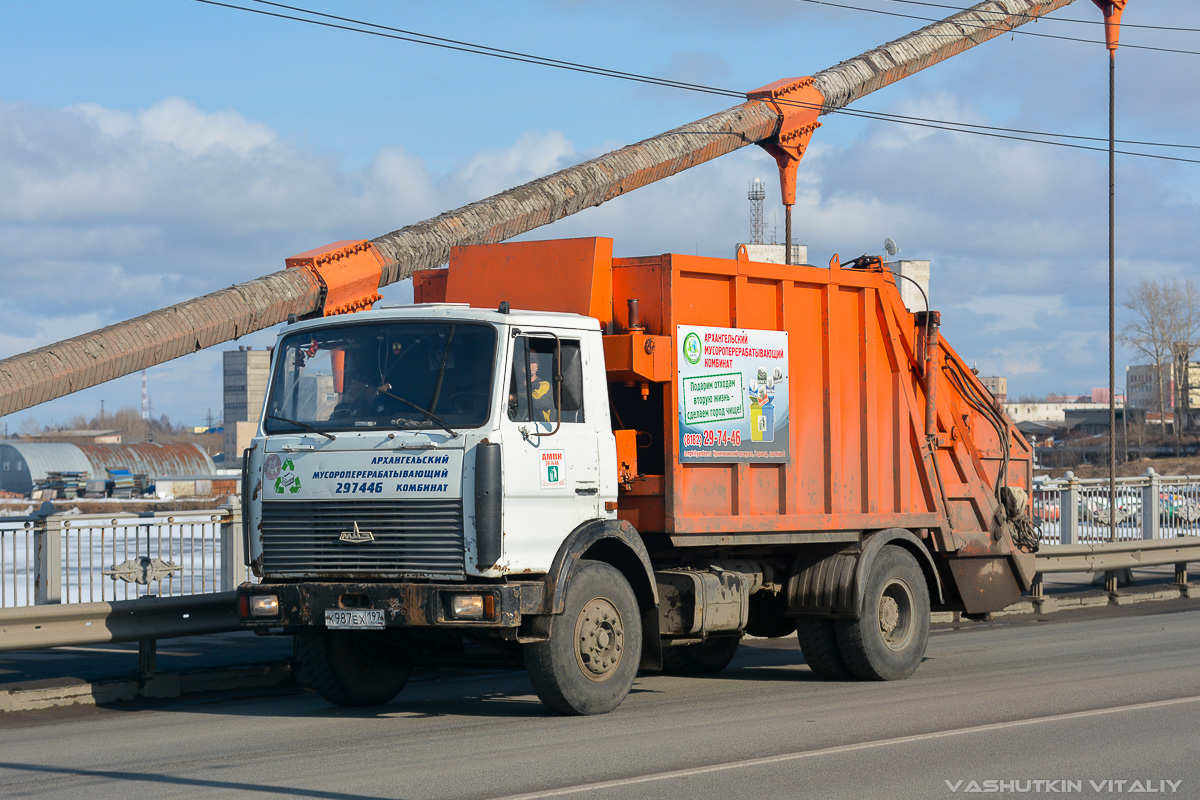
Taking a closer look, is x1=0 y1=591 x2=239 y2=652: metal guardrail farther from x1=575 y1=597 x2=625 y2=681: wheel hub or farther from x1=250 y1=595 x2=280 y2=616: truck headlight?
x1=575 y1=597 x2=625 y2=681: wheel hub

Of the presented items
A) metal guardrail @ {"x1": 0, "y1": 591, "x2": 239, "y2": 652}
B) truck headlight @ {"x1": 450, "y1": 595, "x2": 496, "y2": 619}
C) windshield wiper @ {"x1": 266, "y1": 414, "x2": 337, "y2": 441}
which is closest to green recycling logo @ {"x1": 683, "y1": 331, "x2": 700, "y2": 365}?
truck headlight @ {"x1": 450, "y1": 595, "x2": 496, "y2": 619}

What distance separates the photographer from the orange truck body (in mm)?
9281

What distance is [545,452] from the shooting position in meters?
8.36

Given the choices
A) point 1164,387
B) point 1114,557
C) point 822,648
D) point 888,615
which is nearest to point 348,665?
point 822,648

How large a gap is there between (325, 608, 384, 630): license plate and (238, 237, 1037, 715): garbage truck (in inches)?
0.7

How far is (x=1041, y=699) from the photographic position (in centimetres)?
922

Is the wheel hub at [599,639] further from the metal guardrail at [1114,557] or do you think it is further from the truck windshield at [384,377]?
the metal guardrail at [1114,557]

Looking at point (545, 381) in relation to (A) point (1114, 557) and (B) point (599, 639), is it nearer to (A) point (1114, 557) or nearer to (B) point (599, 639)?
(B) point (599, 639)

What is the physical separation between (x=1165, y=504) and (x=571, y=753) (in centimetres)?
1699

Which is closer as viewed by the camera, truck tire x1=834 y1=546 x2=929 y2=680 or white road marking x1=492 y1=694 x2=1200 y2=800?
white road marking x1=492 y1=694 x2=1200 y2=800

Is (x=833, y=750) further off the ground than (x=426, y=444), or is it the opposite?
(x=426, y=444)

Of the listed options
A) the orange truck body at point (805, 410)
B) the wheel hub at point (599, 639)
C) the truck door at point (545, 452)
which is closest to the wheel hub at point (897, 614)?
the orange truck body at point (805, 410)

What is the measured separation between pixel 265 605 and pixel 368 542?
89cm

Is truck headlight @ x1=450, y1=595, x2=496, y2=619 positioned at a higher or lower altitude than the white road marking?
higher
